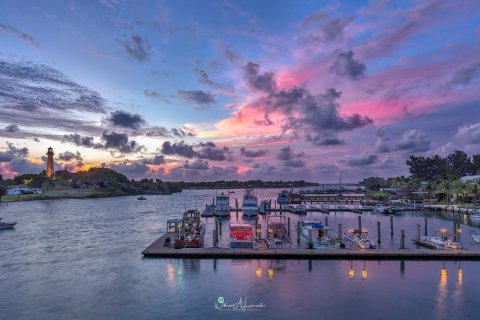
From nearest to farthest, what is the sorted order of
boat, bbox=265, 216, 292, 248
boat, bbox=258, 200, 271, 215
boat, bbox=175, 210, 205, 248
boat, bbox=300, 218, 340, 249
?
boat, bbox=300, 218, 340, 249, boat, bbox=175, 210, 205, 248, boat, bbox=265, 216, 292, 248, boat, bbox=258, 200, 271, 215

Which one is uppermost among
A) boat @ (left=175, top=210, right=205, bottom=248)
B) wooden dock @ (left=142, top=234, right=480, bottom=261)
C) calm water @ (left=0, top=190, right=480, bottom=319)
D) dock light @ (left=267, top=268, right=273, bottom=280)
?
boat @ (left=175, top=210, right=205, bottom=248)

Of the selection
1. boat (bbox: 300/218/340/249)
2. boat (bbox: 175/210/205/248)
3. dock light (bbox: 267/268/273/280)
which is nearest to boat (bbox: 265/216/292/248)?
boat (bbox: 300/218/340/249)

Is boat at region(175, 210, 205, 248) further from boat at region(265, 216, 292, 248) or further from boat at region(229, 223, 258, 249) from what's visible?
boat at region(265, 216, 292, 248)

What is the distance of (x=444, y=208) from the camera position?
10925cm

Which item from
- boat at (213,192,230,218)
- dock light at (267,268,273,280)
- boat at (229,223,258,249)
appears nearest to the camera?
dock light at (267,268,273,280)

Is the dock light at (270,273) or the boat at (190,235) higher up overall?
the boat at (190,235)

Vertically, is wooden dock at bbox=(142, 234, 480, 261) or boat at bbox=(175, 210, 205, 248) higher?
boat at bbox=(175, 210, 205, 248)

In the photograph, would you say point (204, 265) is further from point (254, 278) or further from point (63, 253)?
point (63, 253)

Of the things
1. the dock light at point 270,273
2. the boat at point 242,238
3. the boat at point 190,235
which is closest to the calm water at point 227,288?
the dock light at point 270,273

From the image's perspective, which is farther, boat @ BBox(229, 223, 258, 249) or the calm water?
boat @ BBox(229, 223, 258, 249)

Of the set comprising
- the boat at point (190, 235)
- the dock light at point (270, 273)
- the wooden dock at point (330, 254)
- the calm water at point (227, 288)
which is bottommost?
the calm water at point (227, 288)

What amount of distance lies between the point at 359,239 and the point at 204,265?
20557 mm

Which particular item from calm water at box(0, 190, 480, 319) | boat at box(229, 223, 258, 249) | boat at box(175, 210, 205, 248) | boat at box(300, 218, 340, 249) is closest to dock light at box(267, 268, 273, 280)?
calm water at box(0, 190, 480, 319)

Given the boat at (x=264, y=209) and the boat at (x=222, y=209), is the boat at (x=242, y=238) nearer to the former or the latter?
the boat at (x=222, y=209)
